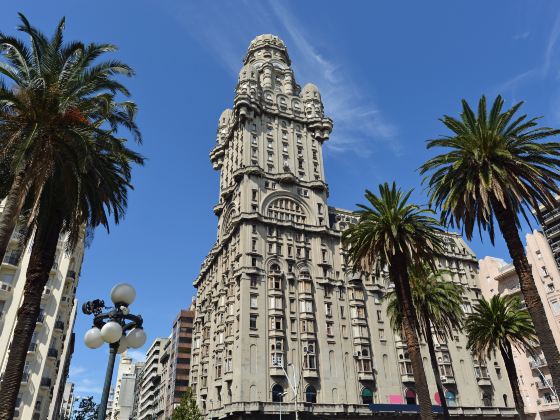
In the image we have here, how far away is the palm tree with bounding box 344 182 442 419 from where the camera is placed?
30266mm

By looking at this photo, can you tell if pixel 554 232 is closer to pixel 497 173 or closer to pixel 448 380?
pixel 448 380

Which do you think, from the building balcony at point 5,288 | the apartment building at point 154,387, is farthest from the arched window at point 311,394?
the apartment building at point 154,387

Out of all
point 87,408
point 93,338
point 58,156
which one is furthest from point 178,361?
point 93,338

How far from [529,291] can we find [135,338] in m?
19.2

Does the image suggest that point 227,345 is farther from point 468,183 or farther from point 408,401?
point 468,183

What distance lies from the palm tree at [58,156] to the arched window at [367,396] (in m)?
50.7

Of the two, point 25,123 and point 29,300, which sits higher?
point 25,123

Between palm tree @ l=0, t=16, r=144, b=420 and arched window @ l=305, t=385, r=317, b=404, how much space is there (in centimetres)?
4371

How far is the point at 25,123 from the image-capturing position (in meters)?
18.0

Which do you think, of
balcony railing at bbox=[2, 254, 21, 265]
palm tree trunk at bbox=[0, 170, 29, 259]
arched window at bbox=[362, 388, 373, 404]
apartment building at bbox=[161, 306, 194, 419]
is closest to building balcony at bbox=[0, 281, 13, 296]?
balcony railing at bbox=[2, 254, 21, 265]

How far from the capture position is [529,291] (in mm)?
21875

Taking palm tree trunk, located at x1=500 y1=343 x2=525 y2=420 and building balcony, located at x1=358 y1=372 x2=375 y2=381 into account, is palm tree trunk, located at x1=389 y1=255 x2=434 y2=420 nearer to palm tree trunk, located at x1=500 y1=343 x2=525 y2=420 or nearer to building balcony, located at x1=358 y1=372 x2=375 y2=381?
palm tree trunk, located at x1=500 y1=343 x2=525 y2=420

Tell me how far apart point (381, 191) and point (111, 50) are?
21.7 metres

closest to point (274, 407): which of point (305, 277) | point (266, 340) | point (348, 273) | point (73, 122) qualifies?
point (266, 340)
